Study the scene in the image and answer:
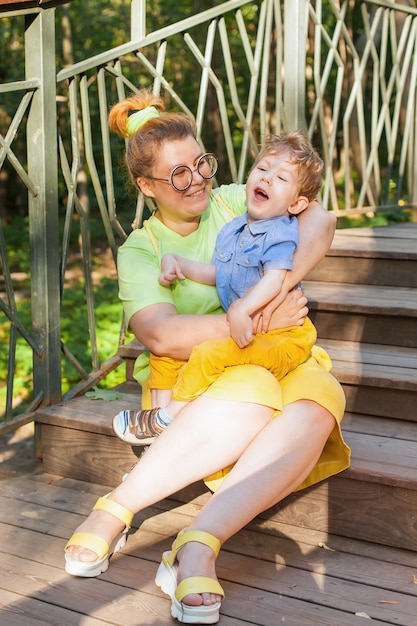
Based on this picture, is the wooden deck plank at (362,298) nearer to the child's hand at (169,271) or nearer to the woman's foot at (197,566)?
the child's hand at (169,271)

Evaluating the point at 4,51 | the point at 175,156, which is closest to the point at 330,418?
the point at 175,156

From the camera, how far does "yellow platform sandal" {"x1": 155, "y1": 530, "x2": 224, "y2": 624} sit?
1955mm

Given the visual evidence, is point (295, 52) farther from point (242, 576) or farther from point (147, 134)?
point (242, 576)

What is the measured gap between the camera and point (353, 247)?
367cm

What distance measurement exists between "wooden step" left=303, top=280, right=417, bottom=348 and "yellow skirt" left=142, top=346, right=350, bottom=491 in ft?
2.77

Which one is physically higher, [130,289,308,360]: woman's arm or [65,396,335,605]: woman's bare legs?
[130,289,308,360]: woman's arm

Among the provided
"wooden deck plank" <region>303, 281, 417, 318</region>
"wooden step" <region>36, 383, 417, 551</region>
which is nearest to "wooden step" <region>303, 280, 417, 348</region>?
"wooden deck plank" <region>303, 281, 417, 318</region>

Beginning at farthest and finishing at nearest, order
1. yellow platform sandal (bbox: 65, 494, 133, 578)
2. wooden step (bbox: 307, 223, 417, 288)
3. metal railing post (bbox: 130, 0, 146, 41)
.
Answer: wooden step (bbox: 307, 223, 417, 288)
metal railing post (bbox: 130, 0, 146, 41)
yellow platform sandal (bbox: 65, 494, 133, 578)

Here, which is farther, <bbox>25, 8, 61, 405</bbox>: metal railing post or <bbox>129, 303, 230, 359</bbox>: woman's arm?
<bbox>25, 8, 61, 405</bbox>: metal railing post

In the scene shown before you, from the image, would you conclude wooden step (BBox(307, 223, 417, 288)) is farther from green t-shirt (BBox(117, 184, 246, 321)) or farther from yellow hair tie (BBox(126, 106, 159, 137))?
yellow hair tie (BBox(126, 106, 159, 137))

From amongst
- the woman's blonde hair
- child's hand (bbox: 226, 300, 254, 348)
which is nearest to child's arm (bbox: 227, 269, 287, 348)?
child's hand (bbox: 226, 300, 254, 348)

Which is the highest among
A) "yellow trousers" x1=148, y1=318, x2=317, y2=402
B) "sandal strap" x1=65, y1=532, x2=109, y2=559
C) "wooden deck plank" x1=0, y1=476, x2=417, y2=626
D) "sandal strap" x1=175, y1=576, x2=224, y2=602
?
"yellow trousers" x1=148, y1=318, x2=317, y2=402

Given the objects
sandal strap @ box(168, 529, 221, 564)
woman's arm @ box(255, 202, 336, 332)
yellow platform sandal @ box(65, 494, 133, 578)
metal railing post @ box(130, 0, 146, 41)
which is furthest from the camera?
metal railing post @ box(130, 0, 146, 41)

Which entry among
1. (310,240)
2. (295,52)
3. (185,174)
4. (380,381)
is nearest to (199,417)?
(310,240)
